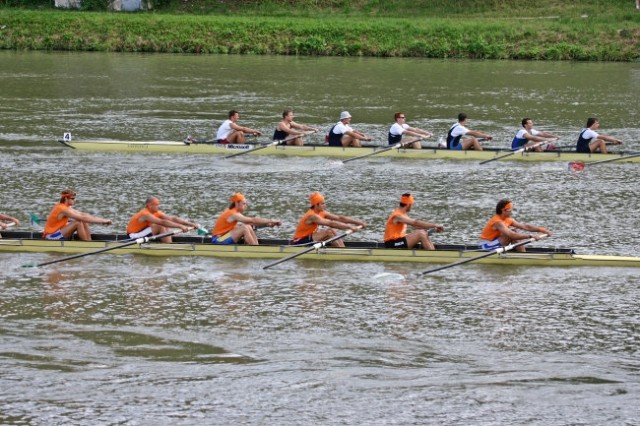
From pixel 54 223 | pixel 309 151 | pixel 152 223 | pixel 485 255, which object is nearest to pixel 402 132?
pixel 309 151

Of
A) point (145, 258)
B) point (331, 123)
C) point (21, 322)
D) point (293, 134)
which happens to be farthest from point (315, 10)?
point (21, 322)

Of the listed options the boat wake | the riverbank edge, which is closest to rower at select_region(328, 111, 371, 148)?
the boat wake

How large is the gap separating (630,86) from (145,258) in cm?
2696

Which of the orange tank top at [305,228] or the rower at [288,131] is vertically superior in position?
the rower at [288,131]

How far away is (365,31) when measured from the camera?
173 feet

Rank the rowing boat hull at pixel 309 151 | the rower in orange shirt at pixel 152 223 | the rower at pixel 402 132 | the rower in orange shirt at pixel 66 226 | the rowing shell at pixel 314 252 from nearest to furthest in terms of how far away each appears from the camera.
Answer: the rowing shell at pixel 314 252
the rower in orange shirt at pixel 152 223
the rower in orange shirt at pixel 66 226
the rowing boat hull at pixel 309 151
the rower at pixel 402 132

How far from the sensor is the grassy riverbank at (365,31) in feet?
168

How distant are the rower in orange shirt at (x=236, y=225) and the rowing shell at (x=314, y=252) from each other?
0.61 feet

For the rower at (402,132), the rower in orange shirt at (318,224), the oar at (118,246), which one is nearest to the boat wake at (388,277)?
the rower in orange shirt at (318,224)

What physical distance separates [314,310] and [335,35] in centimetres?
3505

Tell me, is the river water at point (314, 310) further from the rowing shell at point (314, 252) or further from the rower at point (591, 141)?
the rower at point (591, 141)

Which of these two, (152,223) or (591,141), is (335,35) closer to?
(591,141)

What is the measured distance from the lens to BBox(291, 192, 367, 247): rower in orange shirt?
853 inches

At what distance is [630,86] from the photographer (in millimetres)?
44031
